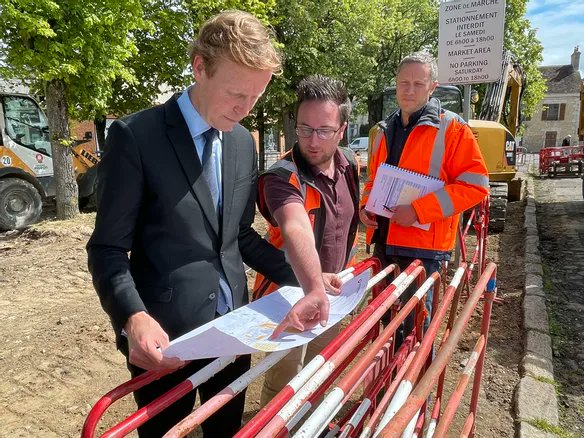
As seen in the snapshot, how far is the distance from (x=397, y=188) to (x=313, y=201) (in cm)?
87

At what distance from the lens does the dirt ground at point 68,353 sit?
3.06 meters

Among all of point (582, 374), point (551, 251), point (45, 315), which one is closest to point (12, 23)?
point (45, 315)

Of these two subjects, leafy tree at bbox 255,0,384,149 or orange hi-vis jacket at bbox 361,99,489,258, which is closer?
orange hi-vis jacket at bbox 361,99,489,258

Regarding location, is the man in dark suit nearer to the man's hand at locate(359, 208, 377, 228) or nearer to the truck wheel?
the man's hand at locate(359, 208, 377, 228)

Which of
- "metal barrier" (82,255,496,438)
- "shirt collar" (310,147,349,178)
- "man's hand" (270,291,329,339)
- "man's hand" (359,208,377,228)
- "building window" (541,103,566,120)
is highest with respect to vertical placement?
"building window" (541,103,566,120)

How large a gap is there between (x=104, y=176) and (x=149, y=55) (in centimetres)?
1153

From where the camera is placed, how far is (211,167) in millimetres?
1613

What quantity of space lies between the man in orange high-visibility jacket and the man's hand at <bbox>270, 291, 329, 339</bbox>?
4.56 feet

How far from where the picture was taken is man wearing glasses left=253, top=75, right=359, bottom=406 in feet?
5.18

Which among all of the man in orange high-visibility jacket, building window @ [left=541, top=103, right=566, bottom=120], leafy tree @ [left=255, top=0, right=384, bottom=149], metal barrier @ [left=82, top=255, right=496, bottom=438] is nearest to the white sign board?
the man in orange high-visibility jacket

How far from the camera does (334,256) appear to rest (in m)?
2.26

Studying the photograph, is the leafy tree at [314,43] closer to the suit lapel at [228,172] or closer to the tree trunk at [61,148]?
the tree trunk at [61,148]

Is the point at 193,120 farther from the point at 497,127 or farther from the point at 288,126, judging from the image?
the point at 288,126

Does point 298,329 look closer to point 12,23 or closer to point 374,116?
point 12,23
